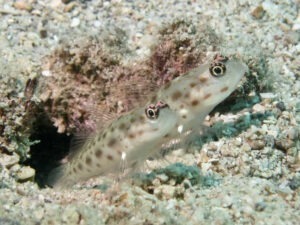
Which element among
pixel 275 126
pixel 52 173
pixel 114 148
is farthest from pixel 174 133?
pixel 52 173

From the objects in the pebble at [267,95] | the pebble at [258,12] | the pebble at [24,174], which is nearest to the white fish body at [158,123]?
the pebble at [24,174]

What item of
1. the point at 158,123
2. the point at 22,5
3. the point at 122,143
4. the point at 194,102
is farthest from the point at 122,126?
the point at 22,5

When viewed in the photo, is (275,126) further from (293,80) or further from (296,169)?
(293,80)

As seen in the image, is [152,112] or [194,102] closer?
[152,112]

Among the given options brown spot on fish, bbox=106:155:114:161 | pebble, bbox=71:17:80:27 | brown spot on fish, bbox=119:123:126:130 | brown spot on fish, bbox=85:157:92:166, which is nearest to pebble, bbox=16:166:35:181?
brown spot on fish, bbox=85:157:92:166

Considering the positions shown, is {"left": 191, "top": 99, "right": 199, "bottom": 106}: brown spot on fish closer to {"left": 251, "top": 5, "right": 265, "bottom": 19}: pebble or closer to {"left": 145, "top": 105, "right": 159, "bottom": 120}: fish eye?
{"left": 145, "top": 105, "right": 159, "bottom": 120}: fish eye

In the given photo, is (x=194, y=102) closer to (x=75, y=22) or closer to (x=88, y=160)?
(x=88, y=160)
